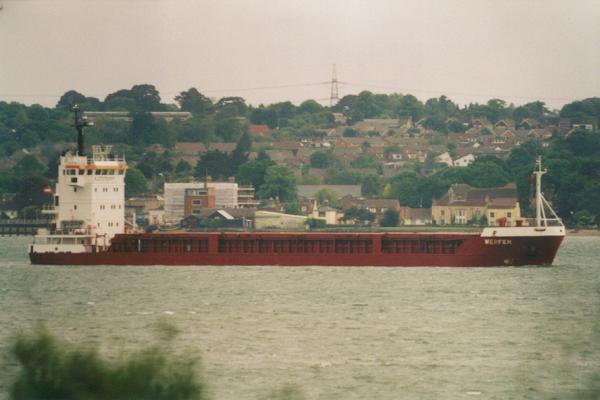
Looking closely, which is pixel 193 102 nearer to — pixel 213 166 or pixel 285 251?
pixel 213 166

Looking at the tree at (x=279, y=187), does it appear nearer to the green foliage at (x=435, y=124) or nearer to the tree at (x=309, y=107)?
the green foliage at (x=435, y=124)

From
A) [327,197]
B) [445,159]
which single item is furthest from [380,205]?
[445,159]

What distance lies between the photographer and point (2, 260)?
2195 inches

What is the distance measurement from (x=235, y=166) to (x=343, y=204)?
615 inches

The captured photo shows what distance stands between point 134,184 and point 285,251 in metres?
49.1

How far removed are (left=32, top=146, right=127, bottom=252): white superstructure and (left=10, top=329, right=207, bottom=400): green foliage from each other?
3446cm

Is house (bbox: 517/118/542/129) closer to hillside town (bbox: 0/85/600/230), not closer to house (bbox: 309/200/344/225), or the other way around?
hillside town (bbox: 0/85/600/230)

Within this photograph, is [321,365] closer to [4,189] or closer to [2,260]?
[2,260]

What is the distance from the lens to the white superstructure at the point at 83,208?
48781 millimetres

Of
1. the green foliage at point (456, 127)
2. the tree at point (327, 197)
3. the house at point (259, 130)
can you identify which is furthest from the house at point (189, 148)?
the green foliage at point (456, 127)

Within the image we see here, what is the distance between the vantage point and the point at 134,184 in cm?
9675

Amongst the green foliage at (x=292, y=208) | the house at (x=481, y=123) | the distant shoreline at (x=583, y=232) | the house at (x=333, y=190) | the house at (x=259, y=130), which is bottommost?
the distant shoreline at (x=583, y=232)

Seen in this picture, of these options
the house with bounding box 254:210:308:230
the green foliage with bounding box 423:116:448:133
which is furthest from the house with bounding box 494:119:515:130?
the house with bounding box 254:210:308:230

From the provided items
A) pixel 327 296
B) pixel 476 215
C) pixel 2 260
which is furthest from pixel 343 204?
pixel 327 296
